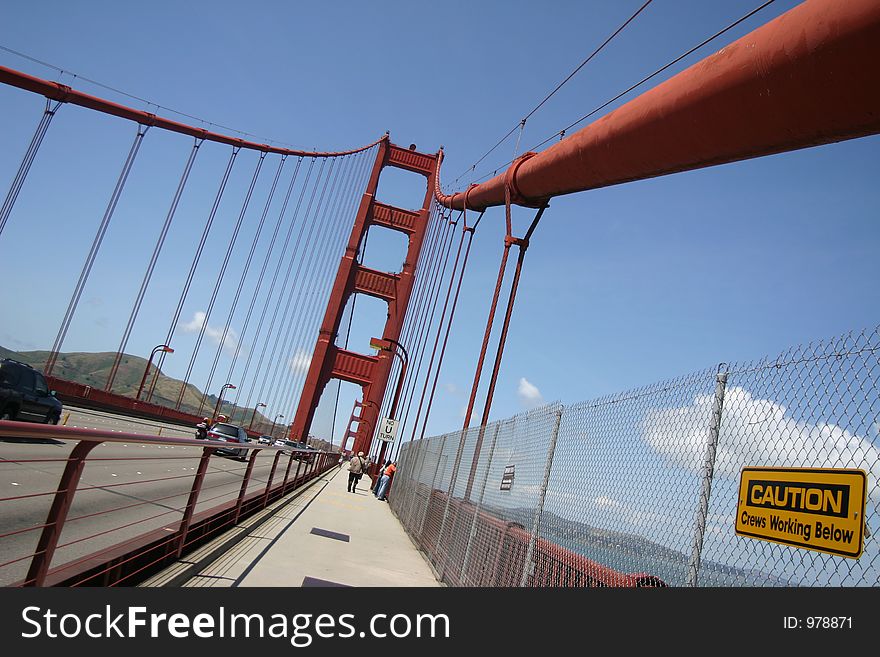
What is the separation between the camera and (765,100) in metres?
5.34

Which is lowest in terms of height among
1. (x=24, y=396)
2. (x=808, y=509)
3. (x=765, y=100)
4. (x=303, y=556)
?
(x=303, y=556)

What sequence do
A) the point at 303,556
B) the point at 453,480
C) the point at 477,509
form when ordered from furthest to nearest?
the point at 453,480
the point at 303,556
the point at 477,509

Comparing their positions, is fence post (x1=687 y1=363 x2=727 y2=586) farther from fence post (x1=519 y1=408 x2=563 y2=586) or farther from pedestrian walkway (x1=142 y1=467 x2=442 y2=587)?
pedestrian walkway (x1=142 y1=467 x2=442 y2=587)

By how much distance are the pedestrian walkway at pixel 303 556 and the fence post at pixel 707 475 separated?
11.5 feet

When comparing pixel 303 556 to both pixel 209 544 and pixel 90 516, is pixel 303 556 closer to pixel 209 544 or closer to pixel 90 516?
pixel 209 544

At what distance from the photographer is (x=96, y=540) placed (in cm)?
594

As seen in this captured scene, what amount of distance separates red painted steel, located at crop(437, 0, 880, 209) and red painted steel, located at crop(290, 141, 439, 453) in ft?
88.7

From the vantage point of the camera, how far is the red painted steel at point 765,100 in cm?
452

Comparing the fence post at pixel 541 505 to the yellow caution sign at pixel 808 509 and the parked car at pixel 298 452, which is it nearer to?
the yellow caution sign at pixel 808 509

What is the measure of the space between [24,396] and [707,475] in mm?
12502
